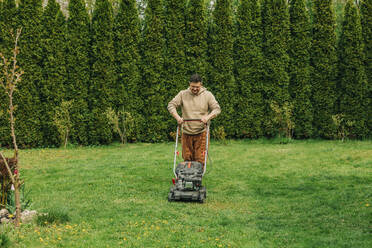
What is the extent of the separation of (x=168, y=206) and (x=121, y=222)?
101cm

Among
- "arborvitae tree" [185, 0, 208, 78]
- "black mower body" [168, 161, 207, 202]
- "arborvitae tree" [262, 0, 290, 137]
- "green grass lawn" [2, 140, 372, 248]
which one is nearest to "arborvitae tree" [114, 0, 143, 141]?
"arborvitae tree" [185, 0, 208, 78]

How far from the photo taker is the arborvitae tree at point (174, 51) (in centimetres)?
1284

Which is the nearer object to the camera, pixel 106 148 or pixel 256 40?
pixel 106 148

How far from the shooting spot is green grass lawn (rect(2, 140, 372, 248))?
4.49 meters

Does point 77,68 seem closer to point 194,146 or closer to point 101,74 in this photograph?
point 101,74

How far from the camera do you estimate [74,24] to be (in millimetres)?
12305

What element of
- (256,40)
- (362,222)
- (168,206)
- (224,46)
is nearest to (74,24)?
(224,46)

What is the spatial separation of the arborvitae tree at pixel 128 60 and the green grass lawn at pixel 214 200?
221 cm

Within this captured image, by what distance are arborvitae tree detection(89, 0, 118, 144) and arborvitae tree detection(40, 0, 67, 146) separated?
96cm

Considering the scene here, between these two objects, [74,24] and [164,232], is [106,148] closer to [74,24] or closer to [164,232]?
[74,24]

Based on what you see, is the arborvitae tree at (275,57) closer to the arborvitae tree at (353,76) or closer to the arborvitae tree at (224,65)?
the arborvitae tree at (224,65)

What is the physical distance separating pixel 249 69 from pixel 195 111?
693cm

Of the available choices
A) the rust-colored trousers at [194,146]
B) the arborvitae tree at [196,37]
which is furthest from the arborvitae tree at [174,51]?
the rust-colored trousers at [194,146]

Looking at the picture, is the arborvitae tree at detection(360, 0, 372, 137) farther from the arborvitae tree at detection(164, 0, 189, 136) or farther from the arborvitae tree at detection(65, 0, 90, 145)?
the arborvitae tree at detection(65, 0, 90, 145)
